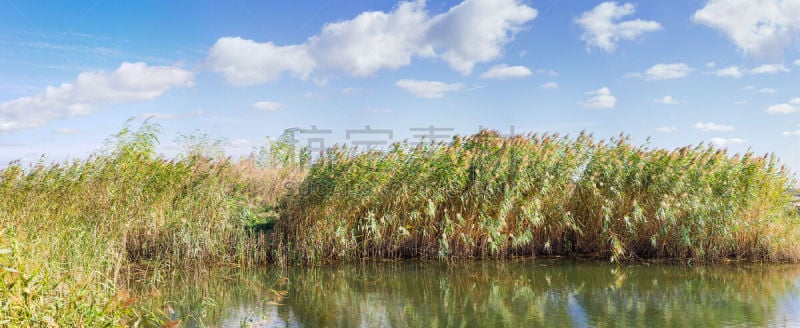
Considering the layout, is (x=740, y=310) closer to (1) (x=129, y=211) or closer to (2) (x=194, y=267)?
(2) (x=194, y=267)

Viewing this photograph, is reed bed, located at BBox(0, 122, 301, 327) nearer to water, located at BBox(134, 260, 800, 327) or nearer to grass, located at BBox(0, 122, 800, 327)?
grass, located at BBox(0, 122, 800, 327)

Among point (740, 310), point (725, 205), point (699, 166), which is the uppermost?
point (699, 166)

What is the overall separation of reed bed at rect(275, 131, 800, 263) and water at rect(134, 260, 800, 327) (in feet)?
2.03

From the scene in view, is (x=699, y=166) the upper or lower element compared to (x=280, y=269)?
upper

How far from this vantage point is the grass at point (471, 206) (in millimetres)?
12086

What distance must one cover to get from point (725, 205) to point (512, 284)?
218 inches

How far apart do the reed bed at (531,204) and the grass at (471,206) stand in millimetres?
31

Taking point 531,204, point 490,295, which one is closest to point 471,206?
point 531,204

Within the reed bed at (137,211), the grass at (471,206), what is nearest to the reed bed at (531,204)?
the grass at (471,206)

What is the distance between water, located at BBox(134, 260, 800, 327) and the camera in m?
8.13

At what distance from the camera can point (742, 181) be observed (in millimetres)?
12953

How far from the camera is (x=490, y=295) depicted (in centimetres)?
974

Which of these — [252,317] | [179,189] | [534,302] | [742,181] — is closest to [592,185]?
[742,181]

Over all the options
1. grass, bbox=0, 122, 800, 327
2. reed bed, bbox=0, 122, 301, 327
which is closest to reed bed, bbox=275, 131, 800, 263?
grass, bbox=0, 122, 800, 327
